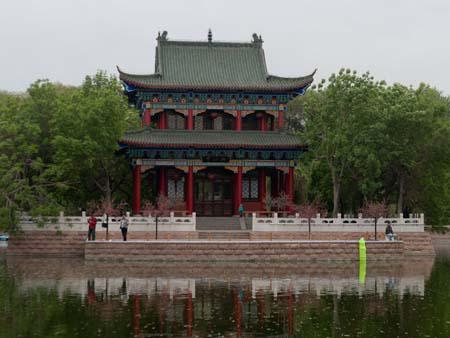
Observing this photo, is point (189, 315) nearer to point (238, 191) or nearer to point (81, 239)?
point (81, 239)

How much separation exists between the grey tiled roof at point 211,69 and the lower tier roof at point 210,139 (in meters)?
3.10

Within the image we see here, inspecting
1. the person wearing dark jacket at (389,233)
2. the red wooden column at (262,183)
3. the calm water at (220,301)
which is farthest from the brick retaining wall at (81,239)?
the red wooden column at (262,183)

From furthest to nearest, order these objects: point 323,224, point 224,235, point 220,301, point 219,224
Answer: point 219,224 → point 323,224 → point 224,235 → point 220,301

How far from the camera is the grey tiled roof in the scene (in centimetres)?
5322

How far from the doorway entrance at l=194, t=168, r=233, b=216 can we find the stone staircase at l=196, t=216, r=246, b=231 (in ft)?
8.31

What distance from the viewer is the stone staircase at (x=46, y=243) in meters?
44.3

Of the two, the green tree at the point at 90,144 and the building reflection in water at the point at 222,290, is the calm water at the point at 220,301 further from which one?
the green tree at the point at 90,144

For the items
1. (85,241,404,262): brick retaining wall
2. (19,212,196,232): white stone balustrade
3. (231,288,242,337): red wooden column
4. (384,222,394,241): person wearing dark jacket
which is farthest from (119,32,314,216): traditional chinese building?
(231,288,242,337): red wooden column

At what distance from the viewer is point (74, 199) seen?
55.4m

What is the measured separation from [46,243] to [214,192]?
14.0 meters

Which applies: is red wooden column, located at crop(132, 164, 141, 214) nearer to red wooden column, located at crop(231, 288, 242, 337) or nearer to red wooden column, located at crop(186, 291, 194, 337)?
red wooden column, located at crop(231, 288, 242, 337)

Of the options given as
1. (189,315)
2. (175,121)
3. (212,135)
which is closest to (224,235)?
(212,135)

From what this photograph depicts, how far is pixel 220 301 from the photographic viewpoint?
26328 millimetres

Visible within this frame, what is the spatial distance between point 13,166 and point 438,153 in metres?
26.5
